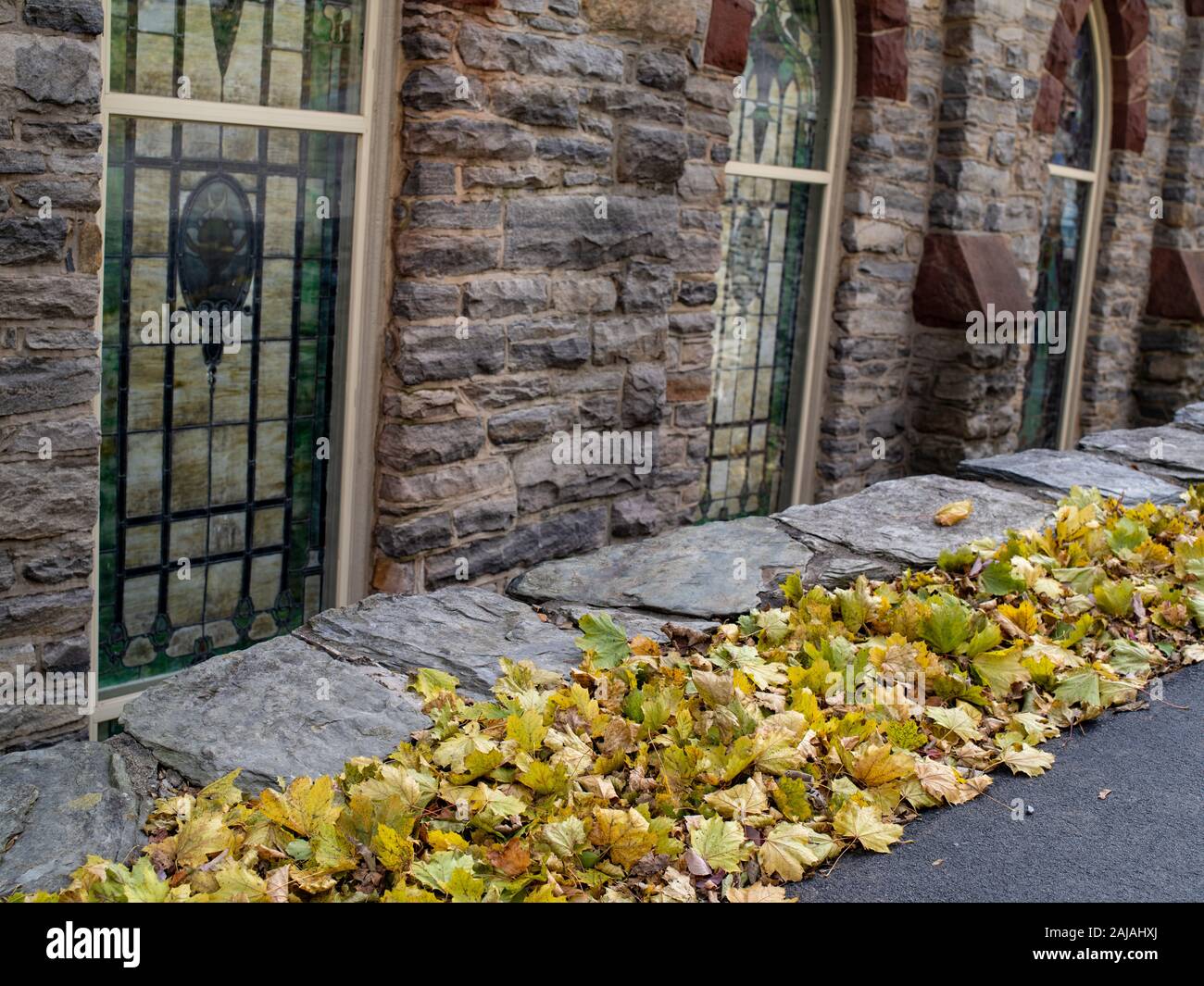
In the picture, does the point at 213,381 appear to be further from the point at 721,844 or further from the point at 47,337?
the point at 721,844

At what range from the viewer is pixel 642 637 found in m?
3.26

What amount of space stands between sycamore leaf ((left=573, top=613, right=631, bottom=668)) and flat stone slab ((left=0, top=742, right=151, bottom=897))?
3.67 feet

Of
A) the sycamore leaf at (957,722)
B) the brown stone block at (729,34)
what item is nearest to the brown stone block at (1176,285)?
the brown stone block at (729,34)

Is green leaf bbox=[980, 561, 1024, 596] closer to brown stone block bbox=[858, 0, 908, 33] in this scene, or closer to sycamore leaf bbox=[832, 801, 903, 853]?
sycamore leaf bbox=[832, 801, 903, 853]

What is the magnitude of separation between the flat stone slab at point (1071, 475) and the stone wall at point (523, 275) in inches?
55.1

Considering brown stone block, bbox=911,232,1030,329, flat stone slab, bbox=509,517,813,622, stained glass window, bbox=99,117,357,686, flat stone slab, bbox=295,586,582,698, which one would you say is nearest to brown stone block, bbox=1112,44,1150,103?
brown stone block, bbox=911,232,1030,329

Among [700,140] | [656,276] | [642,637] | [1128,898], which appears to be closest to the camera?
[1128,898]

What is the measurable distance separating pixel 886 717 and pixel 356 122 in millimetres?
2776

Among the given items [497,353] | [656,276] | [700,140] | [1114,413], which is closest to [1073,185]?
[1114,413]

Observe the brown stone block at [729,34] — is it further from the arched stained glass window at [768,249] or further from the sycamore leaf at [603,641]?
the sycamore leaf at [603,641]

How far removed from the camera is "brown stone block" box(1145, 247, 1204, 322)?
10656mm

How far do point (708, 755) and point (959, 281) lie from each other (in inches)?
225

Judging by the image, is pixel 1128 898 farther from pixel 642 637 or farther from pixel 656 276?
pixel 656 276

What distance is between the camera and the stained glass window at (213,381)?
4129mm
